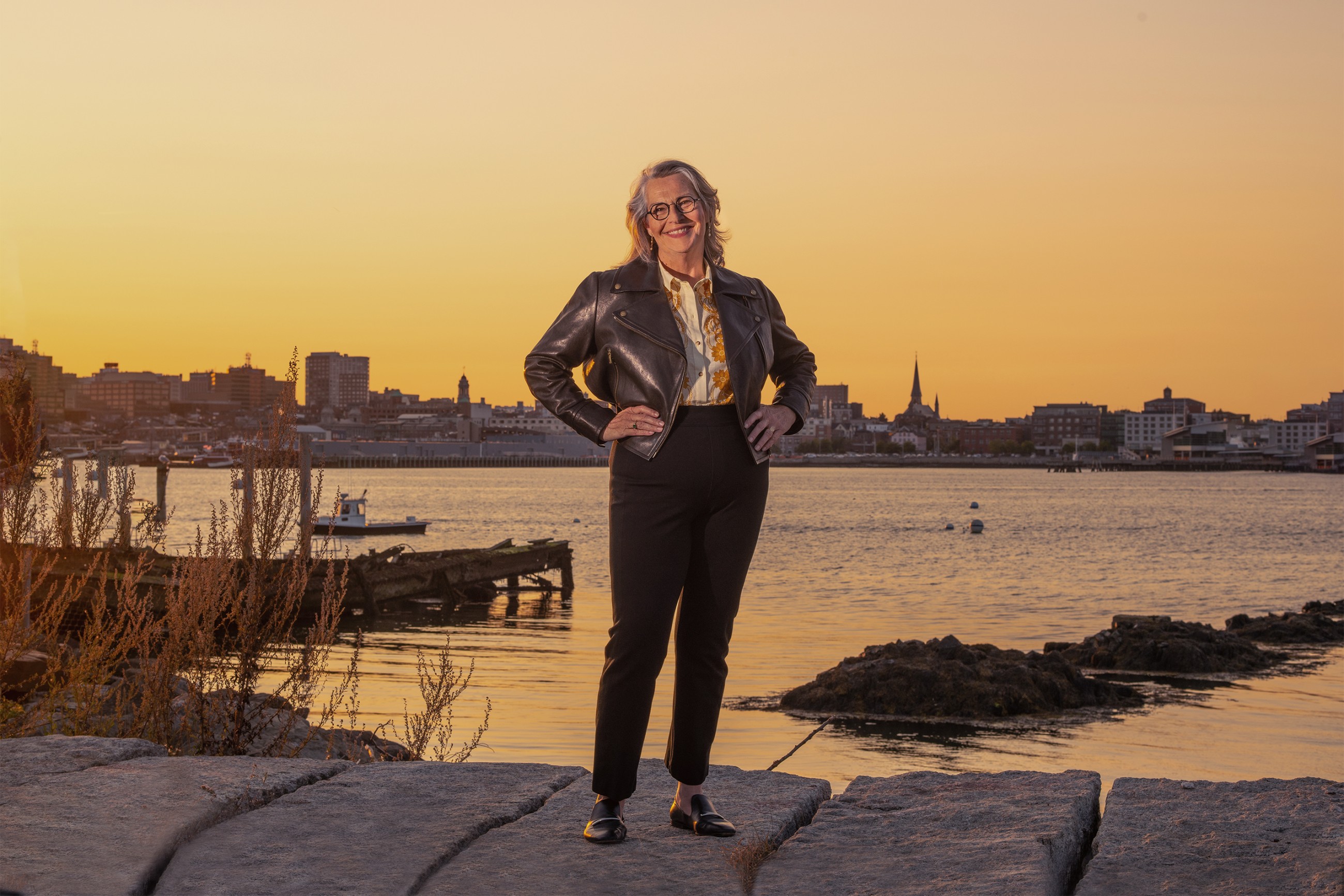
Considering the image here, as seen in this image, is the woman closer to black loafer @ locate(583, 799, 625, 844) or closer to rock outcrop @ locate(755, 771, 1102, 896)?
black loafer @ locate(583, 799, 625, 844)

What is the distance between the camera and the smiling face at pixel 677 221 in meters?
3.75

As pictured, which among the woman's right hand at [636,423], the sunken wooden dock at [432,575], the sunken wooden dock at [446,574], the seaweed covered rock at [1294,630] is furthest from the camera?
the sunken wooden dock at [446,574]

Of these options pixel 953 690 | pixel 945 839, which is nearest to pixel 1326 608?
pixel 953 690

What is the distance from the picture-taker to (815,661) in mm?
19984

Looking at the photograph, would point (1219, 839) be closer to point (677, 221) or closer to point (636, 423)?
point (636, 423)

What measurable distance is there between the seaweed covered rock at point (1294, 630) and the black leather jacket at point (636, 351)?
71.7 ft

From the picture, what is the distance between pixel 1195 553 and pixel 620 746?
1953 inches

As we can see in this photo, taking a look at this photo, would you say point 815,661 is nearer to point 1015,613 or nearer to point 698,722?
point 1015,613

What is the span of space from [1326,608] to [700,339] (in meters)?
29.1

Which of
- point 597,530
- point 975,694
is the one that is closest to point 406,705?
point 975,694

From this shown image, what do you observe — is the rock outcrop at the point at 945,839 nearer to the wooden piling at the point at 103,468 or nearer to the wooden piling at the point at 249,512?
the wooden piling at the point at 249,512

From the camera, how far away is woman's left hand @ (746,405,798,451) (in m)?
3.64

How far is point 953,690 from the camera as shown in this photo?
14695 mm

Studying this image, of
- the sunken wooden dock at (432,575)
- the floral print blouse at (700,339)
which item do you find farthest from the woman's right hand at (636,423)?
the sunken wooden dock at (432,575)
